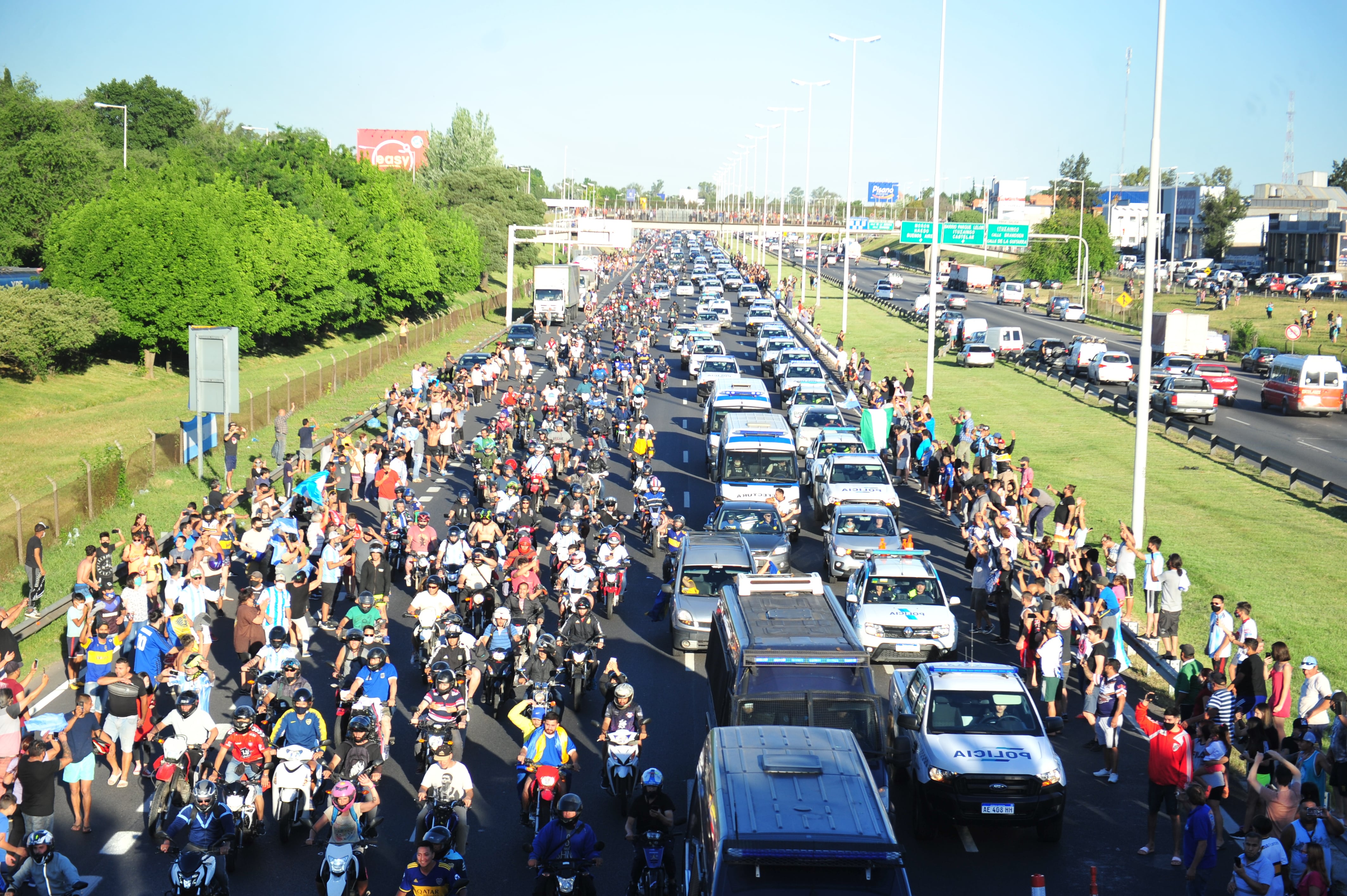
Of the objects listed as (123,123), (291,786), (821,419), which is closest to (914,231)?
(821,419)

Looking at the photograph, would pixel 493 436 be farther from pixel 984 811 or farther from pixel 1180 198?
pixel 1180 198

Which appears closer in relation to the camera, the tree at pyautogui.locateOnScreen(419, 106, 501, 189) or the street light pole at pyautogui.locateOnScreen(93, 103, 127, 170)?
the street light pole at pyautogui.locateOnScreen(93, 103, 127, 170)

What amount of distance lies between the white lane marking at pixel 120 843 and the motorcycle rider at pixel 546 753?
3.68m

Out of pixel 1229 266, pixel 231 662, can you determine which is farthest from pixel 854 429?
pixel 1229 266

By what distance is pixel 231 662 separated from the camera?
18359 mm

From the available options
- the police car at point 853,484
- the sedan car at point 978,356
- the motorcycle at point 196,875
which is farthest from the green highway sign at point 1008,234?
the motorcycle at point 196,875

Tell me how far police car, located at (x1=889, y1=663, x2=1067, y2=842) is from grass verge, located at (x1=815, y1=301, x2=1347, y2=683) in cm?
722

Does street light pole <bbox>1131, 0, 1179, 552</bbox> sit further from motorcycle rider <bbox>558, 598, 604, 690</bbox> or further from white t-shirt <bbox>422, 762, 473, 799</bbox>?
white t-shirt <bbox>422, 762, 473, 799</bbox>

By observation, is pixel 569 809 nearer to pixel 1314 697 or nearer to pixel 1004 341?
pixel 1314 697

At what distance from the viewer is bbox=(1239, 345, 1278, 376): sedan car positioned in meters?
61.8

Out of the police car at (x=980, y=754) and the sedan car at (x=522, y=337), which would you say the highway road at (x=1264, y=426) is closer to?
the sedan car at (x=522, y=337)

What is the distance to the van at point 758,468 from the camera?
2644cm

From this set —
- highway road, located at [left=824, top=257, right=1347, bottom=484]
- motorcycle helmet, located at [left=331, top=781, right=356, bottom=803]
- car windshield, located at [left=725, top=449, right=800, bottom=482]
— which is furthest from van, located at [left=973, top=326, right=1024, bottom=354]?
motorcycle helmet, located at [left=331, top=781, right=356, bottom=803]

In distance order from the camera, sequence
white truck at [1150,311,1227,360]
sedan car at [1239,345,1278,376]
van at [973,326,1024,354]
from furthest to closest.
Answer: van at [973,326,1024,354]
sedan car at [1239,345,1278,376]
white truck at [1150,311,1227,360]
